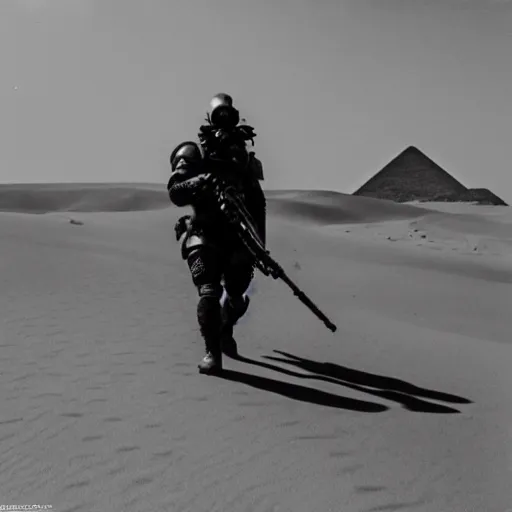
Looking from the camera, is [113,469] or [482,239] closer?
[113,469]

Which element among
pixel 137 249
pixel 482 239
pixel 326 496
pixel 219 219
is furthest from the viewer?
pixel 482 239

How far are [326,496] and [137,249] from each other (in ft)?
30.4

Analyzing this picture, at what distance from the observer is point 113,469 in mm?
2965

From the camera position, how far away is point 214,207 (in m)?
4.59

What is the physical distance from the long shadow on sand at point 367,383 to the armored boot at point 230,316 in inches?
3.9

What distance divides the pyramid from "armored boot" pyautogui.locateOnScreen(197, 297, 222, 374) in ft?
119

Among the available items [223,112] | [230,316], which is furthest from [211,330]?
[223,112]

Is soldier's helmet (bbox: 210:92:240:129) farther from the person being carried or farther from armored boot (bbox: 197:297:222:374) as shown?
armored boot (bbox: 197:297:222:374)

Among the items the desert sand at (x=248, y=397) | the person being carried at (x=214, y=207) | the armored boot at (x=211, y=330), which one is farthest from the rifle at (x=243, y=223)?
the desert sand at (x=248, y=397)

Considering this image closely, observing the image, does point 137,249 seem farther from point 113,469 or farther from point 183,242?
point 113,469

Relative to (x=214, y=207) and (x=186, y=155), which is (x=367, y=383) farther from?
(x=186, y=155)

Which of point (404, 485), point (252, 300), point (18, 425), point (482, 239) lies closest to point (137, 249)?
point (252, 300)

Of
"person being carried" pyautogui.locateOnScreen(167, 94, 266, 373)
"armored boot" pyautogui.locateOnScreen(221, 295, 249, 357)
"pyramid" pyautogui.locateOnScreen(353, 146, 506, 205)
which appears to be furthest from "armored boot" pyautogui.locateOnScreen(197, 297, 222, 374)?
"pyramid" pyautogui.locateOnScreen(353, 146, 506, 205)

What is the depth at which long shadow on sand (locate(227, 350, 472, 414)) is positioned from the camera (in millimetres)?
4176
